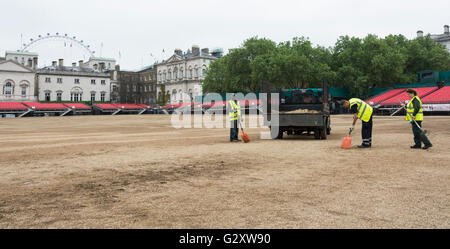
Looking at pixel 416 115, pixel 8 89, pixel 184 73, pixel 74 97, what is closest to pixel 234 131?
pixel 416 115

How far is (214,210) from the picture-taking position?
14.8 feet

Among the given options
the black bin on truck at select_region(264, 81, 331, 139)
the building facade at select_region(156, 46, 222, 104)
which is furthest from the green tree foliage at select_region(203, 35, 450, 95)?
the black bin on truck at select_region(264, 81, 331, 139)

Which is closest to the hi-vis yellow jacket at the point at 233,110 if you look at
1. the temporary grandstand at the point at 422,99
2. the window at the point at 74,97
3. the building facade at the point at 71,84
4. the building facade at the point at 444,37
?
the temporary grandstand at the point at 422,99

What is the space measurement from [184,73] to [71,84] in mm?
29536

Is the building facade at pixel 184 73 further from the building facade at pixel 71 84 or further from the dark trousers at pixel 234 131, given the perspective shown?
the dark trousers at pixel 234 131

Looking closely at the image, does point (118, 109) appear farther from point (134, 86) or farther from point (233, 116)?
point (233, 116)

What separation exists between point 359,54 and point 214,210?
182 feet

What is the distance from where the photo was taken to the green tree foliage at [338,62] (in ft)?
171

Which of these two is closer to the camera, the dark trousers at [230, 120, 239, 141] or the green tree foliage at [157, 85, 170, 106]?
the dark trousers at [230, 120, 239, 141]

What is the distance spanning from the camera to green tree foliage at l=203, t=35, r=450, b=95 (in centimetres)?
5219

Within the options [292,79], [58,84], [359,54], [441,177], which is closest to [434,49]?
[359,54]

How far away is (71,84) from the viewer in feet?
279

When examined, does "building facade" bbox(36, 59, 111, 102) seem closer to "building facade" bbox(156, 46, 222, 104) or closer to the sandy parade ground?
"building facade" bbox(156, 46, 222, 104)

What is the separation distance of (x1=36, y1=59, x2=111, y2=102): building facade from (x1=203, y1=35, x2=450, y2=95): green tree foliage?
43280 mm
